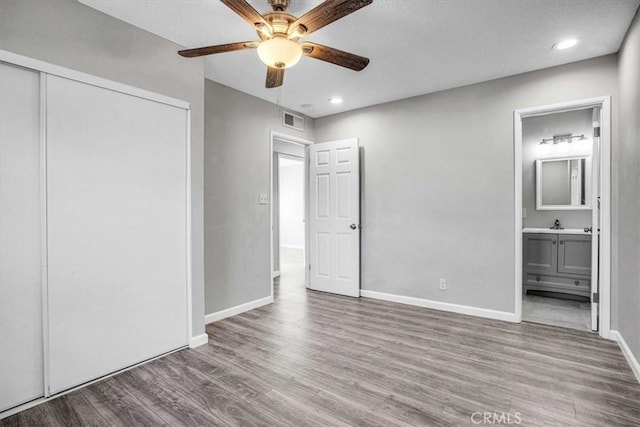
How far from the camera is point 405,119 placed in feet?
12.8

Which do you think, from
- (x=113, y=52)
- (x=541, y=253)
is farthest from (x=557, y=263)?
(x=113, y=52)

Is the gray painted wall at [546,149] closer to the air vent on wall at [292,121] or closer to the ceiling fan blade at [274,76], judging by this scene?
the air vent on wall at [292,121]

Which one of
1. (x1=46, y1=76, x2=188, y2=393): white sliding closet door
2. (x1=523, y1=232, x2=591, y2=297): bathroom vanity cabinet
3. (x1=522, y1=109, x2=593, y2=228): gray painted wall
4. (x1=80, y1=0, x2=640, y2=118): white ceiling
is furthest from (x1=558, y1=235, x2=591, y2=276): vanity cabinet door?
(x1=46, y1=76, x2=188, y2=393): white sliding closet door

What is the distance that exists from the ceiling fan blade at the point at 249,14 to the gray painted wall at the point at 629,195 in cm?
247

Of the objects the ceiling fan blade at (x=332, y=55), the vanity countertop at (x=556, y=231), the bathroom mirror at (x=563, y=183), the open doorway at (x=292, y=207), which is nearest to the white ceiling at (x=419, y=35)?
the ceiling fan blade at (x=332, y=55)

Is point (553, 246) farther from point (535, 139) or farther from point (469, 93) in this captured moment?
point (469, 93)

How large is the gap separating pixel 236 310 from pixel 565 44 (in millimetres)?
3941

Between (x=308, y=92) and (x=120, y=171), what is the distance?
2.20 meters

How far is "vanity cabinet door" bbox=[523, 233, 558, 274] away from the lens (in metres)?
4.20

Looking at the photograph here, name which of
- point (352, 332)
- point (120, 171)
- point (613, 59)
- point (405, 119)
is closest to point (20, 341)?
point (120, 171)

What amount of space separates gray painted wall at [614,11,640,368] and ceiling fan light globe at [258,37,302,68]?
7.60 ft

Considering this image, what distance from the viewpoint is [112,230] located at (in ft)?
7.29

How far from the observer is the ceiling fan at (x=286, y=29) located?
1592 mm

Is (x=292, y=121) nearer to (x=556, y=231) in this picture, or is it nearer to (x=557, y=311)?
(x=556, y=231)
